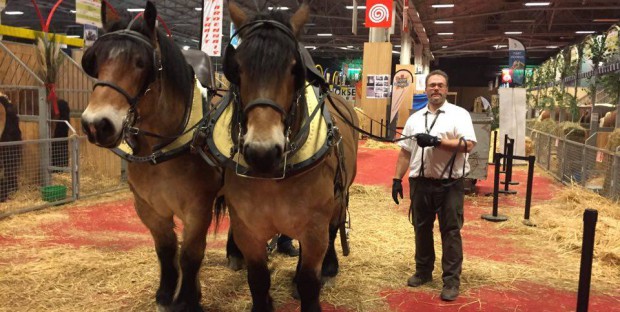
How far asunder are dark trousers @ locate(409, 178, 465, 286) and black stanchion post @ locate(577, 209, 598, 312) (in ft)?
4.63

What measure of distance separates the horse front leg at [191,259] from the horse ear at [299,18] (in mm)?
1243

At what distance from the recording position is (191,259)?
9.25ft

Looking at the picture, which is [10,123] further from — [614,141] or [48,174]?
[614,141]

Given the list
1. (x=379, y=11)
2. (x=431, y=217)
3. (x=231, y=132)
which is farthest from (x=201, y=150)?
(x=379, y=11)

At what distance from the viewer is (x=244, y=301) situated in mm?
3318

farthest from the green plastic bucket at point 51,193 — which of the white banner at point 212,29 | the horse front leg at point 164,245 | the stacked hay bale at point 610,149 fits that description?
the stacked hay bale at point 610,149

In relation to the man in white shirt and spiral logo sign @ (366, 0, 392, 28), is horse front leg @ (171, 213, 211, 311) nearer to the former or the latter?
the man in white shirt

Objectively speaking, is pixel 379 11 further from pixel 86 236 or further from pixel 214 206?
pixel 214 206

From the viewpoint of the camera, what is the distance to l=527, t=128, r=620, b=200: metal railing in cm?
683

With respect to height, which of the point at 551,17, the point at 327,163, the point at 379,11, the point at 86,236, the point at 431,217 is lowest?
the point at 86,236

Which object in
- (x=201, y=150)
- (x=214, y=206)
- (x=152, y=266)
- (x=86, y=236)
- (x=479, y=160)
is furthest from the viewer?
(x=479, y=160)

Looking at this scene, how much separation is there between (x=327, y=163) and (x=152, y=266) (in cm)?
233

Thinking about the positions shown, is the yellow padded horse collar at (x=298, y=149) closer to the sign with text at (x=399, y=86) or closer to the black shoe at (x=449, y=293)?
the black shoe at (x=449, y=293)

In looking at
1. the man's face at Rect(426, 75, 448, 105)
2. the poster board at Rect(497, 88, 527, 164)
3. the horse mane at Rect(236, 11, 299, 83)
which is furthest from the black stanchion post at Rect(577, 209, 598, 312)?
the poster board at Rect(497, 88, 527, 164)
